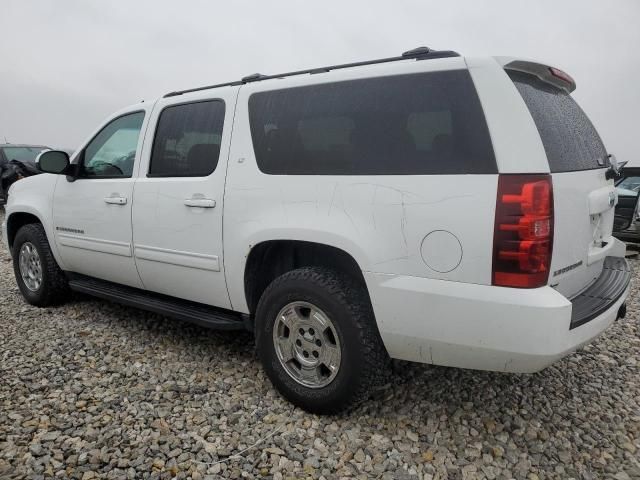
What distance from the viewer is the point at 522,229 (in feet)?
6.49

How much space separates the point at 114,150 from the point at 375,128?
2.40 m

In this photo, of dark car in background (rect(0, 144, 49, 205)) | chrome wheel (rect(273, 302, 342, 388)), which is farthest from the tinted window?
dark car in background (rect(0, 144, 49, 205))

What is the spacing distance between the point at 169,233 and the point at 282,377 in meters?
1.21

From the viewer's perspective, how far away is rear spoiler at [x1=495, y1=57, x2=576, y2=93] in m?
2.21

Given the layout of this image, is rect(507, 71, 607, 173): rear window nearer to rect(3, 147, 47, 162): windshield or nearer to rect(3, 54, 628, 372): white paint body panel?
rect(3, 54, 628, 372): white paint body panel

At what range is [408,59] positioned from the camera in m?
2.40

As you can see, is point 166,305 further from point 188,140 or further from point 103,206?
point 188,140

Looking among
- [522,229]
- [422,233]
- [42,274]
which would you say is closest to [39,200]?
[42,274]

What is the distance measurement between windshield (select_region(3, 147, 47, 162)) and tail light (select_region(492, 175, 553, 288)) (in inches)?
507

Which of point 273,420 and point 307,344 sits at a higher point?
point 307,344

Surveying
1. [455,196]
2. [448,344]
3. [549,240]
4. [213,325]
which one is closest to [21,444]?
[213,325]

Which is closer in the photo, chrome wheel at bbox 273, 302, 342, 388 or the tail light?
the tail light

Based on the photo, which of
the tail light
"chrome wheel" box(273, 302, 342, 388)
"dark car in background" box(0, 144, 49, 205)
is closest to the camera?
the tail light

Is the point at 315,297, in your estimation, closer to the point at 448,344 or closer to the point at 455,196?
the point at 448,344
